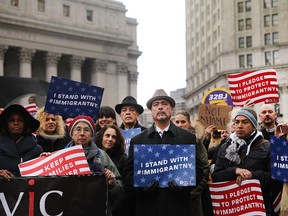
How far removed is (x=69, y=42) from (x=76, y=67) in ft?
8.28

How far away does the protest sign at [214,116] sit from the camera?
10.3 m

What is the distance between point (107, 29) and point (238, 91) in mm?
43638

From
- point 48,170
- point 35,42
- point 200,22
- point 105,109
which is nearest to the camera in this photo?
point 48,170

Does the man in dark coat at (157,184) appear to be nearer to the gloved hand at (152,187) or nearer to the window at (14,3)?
the gloved hand at (152,187)

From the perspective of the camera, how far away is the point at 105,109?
9547 mm

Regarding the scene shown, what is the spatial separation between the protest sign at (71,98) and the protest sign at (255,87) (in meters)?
3.11

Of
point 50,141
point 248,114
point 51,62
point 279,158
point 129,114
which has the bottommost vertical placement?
point 279,158

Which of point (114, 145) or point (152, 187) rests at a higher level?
point (114, 145)

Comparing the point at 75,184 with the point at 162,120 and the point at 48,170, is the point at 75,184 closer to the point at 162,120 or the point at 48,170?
the point at 48,170

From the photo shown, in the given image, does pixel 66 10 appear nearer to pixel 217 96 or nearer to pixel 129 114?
pixel 217 96

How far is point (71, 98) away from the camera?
9.68m

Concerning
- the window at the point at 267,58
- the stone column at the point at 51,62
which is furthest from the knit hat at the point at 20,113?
the window at the point at 267,58

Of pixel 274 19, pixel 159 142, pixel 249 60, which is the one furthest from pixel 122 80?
pixel 159 142

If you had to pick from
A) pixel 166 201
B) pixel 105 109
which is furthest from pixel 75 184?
pixel 105 109
